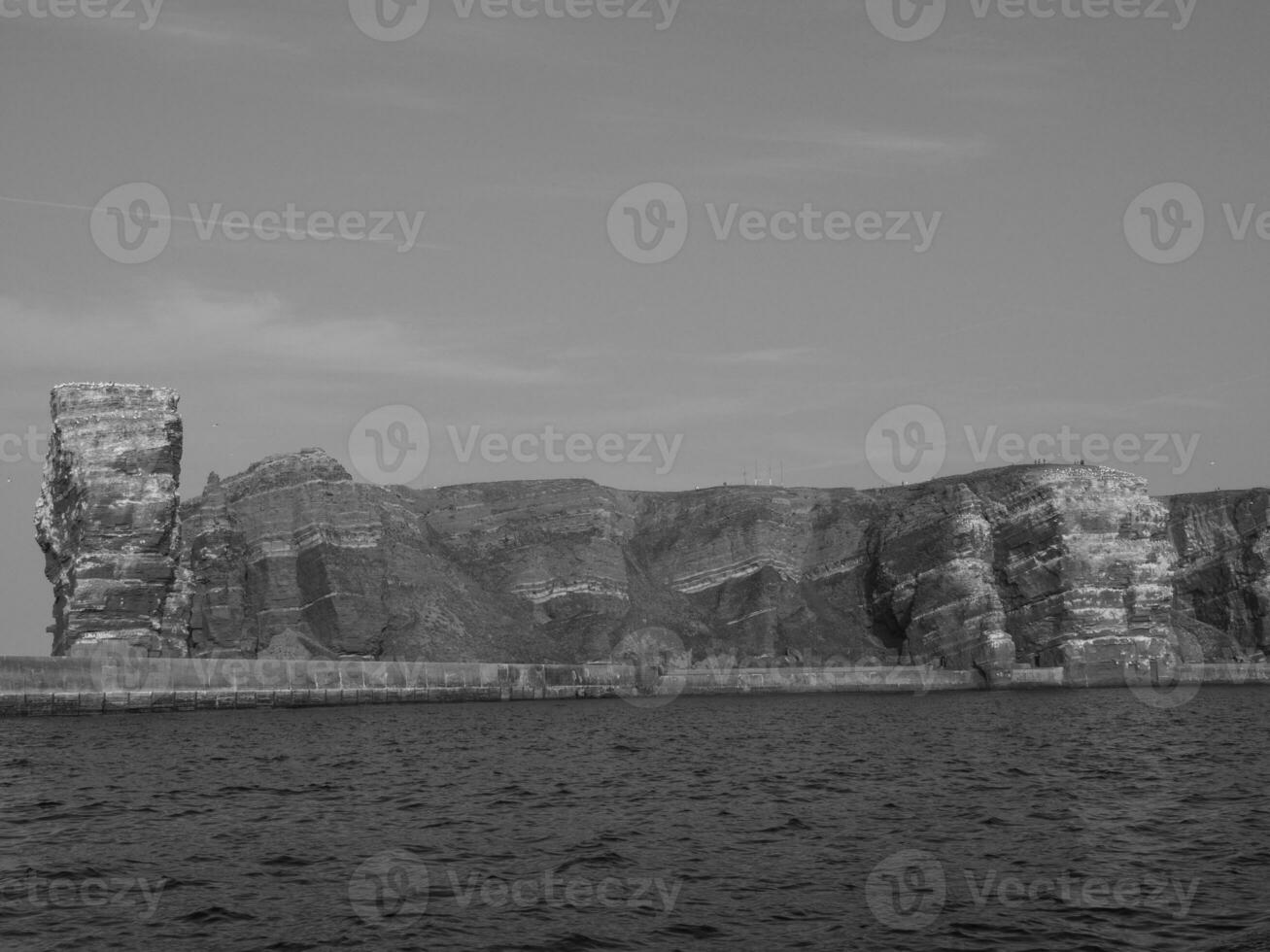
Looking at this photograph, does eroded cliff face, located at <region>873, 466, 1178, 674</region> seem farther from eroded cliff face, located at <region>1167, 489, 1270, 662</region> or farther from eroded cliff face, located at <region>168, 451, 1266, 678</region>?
eroded cliff face, located at <region>1167, 489, 1270, 662</region>

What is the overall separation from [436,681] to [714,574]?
68.8 m

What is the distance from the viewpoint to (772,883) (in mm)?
24578

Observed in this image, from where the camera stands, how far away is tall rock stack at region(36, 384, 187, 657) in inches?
4178

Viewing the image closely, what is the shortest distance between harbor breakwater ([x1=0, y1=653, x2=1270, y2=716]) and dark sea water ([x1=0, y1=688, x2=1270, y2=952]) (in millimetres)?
31032

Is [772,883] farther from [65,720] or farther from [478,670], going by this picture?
[478,670]

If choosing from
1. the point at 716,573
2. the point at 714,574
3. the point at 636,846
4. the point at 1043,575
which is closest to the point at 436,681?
the point at 714,574

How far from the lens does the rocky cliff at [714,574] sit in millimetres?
144000

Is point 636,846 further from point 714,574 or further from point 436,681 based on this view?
point 714,574

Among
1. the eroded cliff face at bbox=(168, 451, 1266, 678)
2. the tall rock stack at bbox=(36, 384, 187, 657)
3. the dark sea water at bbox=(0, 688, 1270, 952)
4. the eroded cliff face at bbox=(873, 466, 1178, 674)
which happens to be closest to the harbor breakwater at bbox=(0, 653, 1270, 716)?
the eroded cliff face at bbox=(168, 451, 1266, 678)

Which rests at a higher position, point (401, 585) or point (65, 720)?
point (401, 585)

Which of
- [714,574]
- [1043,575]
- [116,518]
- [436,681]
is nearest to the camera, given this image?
[116,518]

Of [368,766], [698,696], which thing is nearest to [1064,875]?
[368,766]

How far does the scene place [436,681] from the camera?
118 meters

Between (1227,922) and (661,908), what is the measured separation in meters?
9.07
